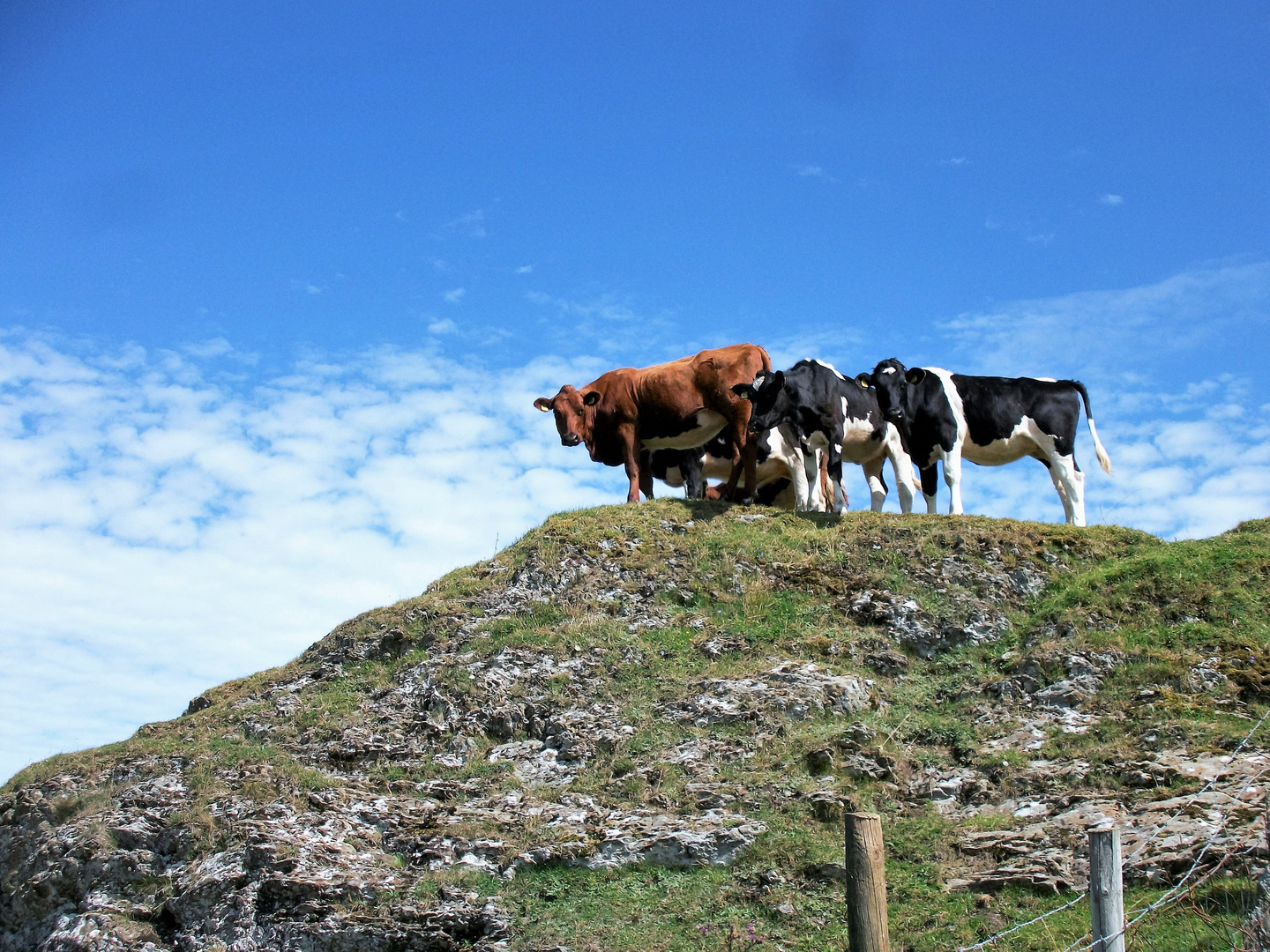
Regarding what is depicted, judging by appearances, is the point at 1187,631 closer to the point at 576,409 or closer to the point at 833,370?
the point at 833,370

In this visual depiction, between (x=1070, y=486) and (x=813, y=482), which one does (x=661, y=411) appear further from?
(x=1070, y=486)

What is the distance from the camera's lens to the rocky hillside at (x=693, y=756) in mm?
11039

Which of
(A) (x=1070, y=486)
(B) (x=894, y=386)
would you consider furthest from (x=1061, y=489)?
(B) (x=894, y=386)

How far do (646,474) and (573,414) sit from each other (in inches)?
74.1

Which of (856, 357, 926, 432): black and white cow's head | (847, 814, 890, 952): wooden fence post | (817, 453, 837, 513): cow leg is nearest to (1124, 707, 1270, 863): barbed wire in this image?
(847, 814, 890, 952): wooden fence post

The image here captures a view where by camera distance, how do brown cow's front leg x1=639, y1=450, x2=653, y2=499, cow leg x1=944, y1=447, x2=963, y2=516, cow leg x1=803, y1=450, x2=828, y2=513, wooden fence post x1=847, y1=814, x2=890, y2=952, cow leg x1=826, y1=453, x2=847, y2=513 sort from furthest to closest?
brown cow's front leg x1=639, y1=450, x2=653, y2=499 → cow leg x1=826, y1=453, x2=847, y2=513 → cow leg x1=803, y1=450, x2=828, y2=513 → cow leg x1=944, y1=447, x2=963, y2=516 → wooden fence post x1=847, y1=814, x2=890, y2=952

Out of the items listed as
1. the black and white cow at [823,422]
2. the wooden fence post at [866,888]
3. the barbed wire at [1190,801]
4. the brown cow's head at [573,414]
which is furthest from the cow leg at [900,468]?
the wooden fence post at [866,888]

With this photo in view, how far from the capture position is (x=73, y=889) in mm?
13055

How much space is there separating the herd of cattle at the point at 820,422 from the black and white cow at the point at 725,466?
42mm

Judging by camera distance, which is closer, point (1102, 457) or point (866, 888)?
point (866, 888)

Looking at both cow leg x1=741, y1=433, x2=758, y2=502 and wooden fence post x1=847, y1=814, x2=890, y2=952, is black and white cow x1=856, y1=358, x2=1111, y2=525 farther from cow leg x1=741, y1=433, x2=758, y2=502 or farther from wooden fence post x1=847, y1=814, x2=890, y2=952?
wooden fence post x1=847, y1=814, x2=890, y2=952

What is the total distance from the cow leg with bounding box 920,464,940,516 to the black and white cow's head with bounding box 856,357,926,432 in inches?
42.6

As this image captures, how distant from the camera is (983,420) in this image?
2023 cm

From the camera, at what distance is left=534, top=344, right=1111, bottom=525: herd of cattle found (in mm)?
20078
